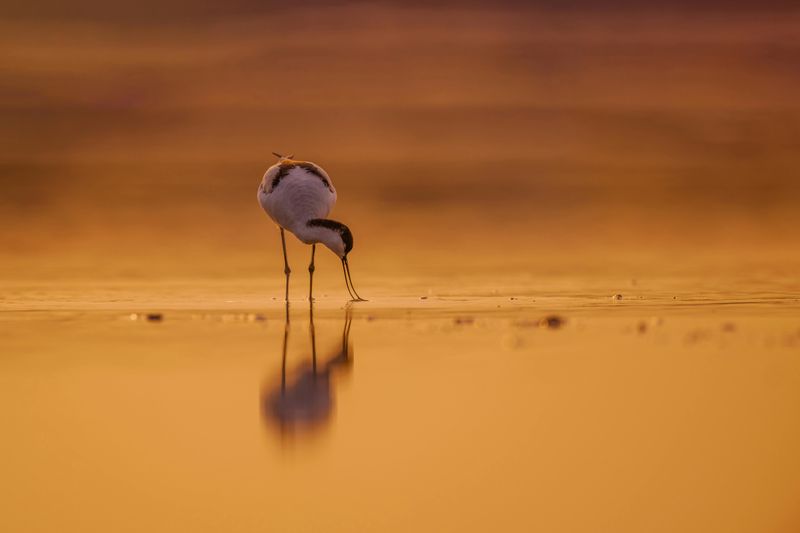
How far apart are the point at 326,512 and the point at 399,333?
13.3 ft

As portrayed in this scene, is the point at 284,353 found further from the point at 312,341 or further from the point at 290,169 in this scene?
the point at 290,169

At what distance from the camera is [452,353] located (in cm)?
733

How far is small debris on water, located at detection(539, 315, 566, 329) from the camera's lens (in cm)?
848

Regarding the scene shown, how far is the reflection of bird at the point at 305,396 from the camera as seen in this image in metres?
5.55

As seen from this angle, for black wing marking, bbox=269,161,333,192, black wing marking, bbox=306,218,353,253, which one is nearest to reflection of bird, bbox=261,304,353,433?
black wing marking, bbox=306,218,353,253

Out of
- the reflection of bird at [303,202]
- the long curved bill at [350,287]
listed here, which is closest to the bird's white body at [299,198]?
the reflection of bird at [303,202]

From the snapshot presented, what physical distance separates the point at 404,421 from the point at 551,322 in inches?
127

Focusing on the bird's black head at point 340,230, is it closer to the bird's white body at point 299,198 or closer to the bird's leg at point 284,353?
the bird's white body at point 299,198

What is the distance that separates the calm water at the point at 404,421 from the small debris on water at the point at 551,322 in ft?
0.31

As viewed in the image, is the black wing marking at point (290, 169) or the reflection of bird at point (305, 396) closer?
the reflection of bird at point (305, 396)

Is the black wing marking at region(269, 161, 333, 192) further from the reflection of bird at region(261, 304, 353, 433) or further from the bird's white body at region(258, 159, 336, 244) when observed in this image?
the reflection of bird at region(261, 304, 353, 433)

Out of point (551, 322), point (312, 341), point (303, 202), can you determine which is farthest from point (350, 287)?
point (312, 341)

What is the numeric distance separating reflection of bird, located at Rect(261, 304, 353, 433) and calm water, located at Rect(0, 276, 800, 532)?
17mm

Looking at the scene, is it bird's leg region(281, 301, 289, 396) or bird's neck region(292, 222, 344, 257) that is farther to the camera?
bird's neck region(292, 222, 344, 257)
